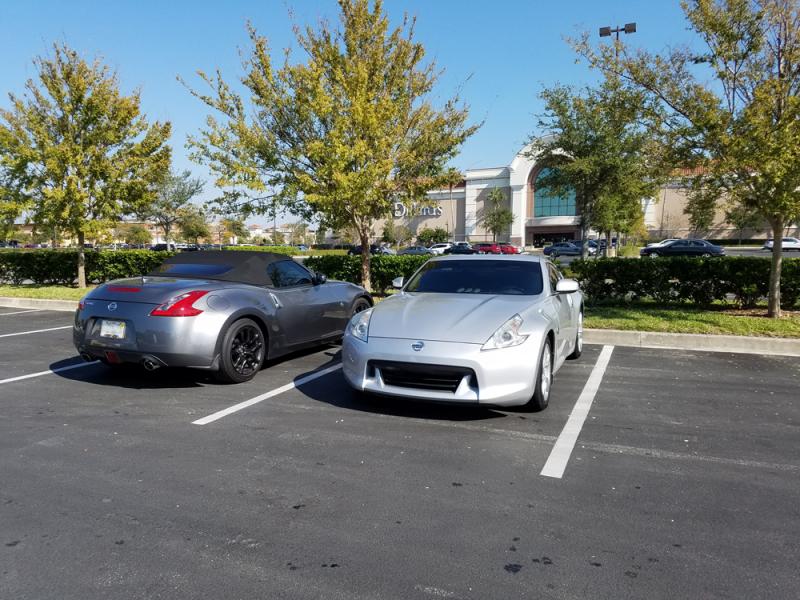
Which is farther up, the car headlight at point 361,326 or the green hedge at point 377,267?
the green hedge at point 377,267

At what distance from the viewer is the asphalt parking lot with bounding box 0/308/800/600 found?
2.55 m

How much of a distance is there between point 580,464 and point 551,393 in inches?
71.7

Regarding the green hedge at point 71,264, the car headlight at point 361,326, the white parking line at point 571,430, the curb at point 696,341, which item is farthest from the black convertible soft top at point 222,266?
the green hedge at point 71,264

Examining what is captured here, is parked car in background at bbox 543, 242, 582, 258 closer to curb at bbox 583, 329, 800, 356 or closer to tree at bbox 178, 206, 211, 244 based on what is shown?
tree at bbox 178, 206, 211, 244

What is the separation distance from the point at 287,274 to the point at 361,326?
Answer: 7.28ft

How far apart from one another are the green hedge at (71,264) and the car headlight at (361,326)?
13.8 m

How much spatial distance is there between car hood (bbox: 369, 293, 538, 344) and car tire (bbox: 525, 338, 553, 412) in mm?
451

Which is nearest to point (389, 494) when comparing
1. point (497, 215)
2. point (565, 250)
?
point (565, 250)

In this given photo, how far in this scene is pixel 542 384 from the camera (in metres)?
4.93

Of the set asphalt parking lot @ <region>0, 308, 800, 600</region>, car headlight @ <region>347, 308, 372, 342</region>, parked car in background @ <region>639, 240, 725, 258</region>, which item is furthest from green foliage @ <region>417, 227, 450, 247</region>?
asphalt parking lot @ <region>0, 308, 800, 600</region>

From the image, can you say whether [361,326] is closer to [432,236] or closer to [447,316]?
[447,316]

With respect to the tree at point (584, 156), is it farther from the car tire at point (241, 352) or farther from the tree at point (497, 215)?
the tree at point (497, 215)

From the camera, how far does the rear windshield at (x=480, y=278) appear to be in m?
5.85

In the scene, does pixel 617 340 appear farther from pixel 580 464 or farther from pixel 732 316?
pixel 580 464
